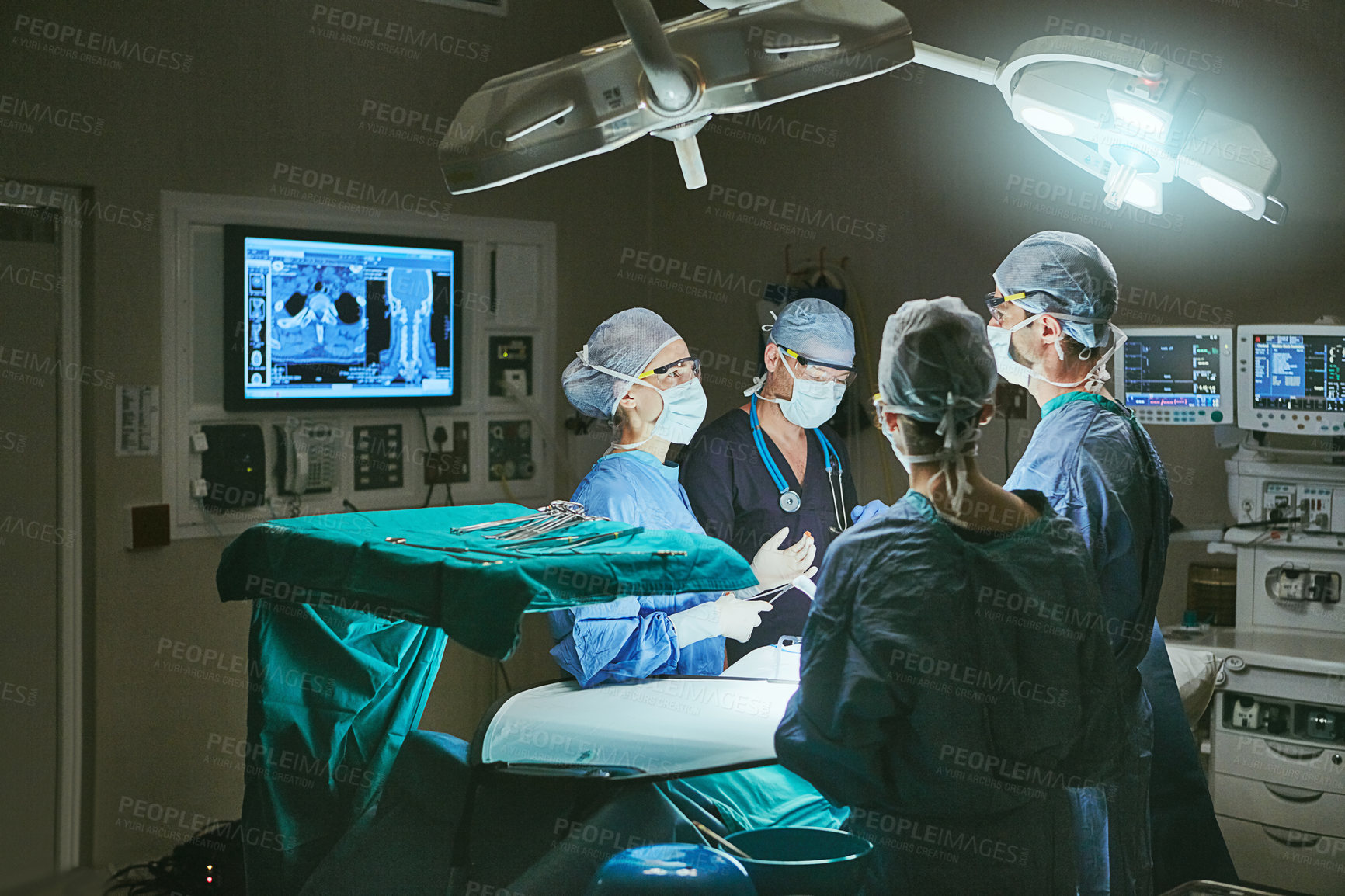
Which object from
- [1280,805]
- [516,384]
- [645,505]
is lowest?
[1280,805]

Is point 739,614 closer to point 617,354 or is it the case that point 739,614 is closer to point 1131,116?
point 617,354

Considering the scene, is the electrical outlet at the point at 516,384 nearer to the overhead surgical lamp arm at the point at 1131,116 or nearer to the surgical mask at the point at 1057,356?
the surgical mask at the point at 1057,356

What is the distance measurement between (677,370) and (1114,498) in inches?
36.6

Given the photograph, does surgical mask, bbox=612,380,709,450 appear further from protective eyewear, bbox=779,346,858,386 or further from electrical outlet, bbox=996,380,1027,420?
electrical outlet, bbox=996,380,1027,420

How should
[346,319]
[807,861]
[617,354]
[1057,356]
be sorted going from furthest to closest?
[346,319] → [617,354] → [1057,356] → [807,861]

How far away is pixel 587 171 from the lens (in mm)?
4625

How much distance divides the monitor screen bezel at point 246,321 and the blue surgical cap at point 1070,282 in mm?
2376

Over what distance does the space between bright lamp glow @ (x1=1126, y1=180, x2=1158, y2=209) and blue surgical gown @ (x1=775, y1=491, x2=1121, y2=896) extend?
0.75 m

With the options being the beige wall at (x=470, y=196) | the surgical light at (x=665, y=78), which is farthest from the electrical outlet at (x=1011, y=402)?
the surgical light at (x=665, y=78)

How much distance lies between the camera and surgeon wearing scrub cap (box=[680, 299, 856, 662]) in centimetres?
280

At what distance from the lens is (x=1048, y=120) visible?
1.97 meters

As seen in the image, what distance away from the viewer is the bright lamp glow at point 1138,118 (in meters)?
1.77

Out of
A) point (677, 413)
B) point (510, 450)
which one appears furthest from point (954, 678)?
point (510, 450)

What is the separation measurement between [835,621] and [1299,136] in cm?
279
